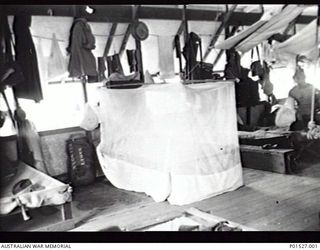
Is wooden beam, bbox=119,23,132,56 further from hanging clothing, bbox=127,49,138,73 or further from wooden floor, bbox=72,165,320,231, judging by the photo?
wooden floor, bbox=72,165,320,231

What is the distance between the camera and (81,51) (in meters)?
4.27

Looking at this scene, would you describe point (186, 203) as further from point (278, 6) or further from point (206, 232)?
point (278, 6)

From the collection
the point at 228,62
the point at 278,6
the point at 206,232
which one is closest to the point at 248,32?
the point at 278,6

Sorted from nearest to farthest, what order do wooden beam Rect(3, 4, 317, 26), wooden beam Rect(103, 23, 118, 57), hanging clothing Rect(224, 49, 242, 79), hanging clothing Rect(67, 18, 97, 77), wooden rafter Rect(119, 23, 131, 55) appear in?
wooden beam Rect(3, 4, 317, 26)
hanging clothing Rect(67, 18, 97, 77)
wooden beam Rect(103, 23, 118, 57)
wooden rafter Rect(119, 23, 131, 55)
hanging clothing Rect(224, 49, 242, 79)

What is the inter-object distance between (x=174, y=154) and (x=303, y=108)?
3280 millimetres

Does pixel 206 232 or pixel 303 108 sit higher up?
pixel 303 108

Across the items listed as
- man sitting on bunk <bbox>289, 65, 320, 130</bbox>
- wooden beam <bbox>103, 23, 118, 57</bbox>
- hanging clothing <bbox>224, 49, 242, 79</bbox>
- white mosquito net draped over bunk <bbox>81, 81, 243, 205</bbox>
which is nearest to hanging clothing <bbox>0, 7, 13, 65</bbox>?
white mosquito net draped over bunk <bbox>81, 81, 243, 205</bbox>

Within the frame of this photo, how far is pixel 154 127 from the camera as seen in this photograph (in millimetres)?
3777

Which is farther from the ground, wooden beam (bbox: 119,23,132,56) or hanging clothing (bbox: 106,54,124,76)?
wooden beam (bbox: 119,23,132,56)

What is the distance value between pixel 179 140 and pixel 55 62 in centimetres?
208

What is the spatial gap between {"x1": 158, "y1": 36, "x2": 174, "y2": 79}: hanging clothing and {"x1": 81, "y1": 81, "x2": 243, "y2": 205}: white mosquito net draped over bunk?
153 centimetres

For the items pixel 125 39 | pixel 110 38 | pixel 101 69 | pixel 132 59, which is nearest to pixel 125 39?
pixel 125 39

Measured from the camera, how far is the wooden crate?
15.1ft

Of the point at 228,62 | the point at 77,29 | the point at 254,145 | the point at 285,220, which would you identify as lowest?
the point at 285,220
